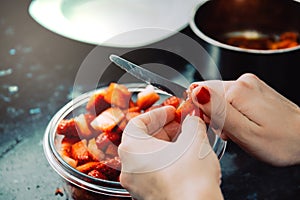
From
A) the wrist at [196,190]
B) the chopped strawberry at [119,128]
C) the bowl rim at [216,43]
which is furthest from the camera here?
the bowl rim at [216,43]

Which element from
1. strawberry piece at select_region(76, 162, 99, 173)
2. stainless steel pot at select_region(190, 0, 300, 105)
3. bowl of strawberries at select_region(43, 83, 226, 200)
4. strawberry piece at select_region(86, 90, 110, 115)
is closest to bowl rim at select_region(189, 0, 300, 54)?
stainless steel pot at select_region(190, 0, 300, 105)

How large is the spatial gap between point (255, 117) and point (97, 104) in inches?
11.4

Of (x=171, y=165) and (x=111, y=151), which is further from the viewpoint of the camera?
(x=111, y=151)

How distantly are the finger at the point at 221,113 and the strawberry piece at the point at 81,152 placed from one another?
208 mm

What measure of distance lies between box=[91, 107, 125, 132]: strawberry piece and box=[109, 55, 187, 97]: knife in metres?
0.08

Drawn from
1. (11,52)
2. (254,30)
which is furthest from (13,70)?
(254,30)

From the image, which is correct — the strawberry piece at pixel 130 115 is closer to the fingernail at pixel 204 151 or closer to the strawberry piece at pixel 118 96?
the strawberry piece at pixel 118 96

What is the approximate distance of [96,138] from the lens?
0.80m

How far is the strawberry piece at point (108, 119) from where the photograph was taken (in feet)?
2.60

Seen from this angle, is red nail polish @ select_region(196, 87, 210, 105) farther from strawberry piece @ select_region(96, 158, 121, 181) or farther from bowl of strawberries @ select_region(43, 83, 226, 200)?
strawberry piece @ select_region(96, 158, 121, 181)

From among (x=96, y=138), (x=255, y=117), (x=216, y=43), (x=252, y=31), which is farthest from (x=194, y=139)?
(x=252, y=31)

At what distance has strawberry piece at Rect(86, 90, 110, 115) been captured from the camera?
84cm

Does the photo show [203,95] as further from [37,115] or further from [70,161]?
[37,115]

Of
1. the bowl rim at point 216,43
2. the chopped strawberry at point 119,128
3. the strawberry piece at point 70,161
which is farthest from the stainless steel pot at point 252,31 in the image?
the strawberry piece at point 70,161
